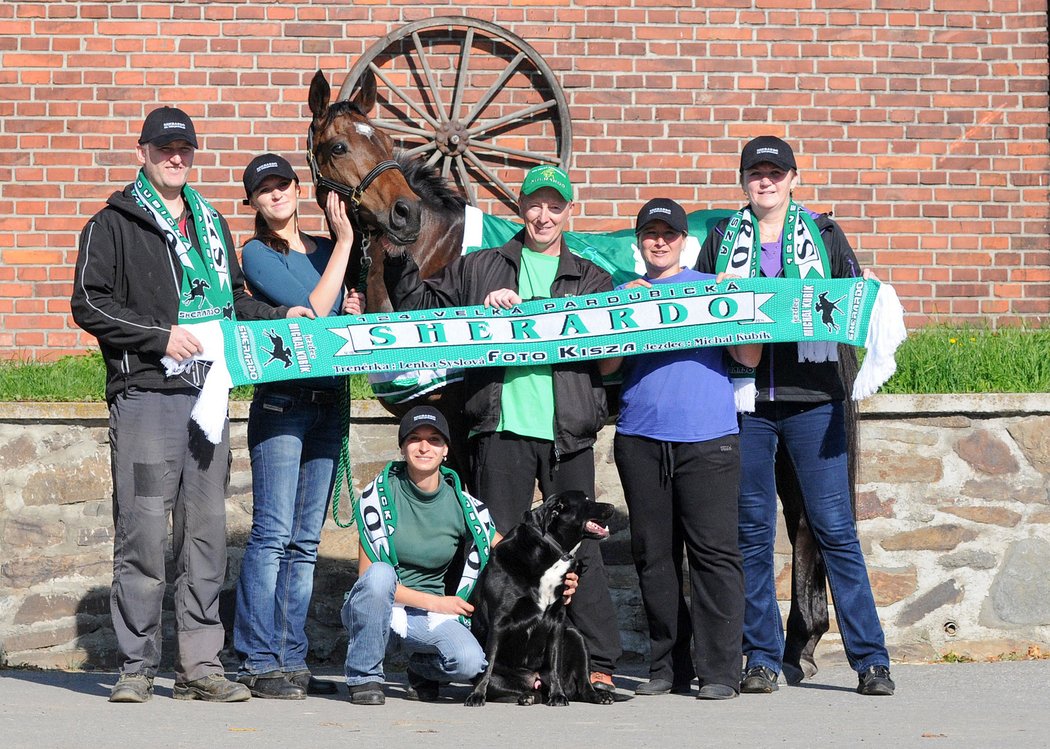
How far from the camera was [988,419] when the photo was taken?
6656 millimetres

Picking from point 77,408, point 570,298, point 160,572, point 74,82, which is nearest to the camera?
point 160,572

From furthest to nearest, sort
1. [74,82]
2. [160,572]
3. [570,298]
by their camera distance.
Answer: [74,82] → [570,298] → [160,572]

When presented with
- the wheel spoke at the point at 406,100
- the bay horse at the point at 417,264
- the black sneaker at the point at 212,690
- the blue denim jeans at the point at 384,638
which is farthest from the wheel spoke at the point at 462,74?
the black sneaker at the point at 212,690

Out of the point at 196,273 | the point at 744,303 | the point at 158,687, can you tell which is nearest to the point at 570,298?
the point at 744,303

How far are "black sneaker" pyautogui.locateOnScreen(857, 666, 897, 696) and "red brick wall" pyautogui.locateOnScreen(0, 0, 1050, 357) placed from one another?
437cm

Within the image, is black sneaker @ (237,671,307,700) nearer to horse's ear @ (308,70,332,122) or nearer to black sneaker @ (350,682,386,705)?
black sneaker @ (350,682,386,705)

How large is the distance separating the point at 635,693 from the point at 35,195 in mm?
5576

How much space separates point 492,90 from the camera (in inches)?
358

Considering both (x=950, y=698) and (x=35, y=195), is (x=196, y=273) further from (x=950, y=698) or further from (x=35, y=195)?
(x=35, y=195)

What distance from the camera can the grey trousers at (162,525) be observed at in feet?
16.3

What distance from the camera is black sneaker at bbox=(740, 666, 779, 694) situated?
17.4 ft

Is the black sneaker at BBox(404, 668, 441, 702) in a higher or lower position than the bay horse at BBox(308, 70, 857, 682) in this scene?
lower

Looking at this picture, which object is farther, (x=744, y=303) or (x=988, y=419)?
(x=988, y=419)

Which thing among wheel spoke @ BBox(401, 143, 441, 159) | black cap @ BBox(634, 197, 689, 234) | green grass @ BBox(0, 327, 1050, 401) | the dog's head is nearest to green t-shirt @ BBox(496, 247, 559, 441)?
the dog's head
